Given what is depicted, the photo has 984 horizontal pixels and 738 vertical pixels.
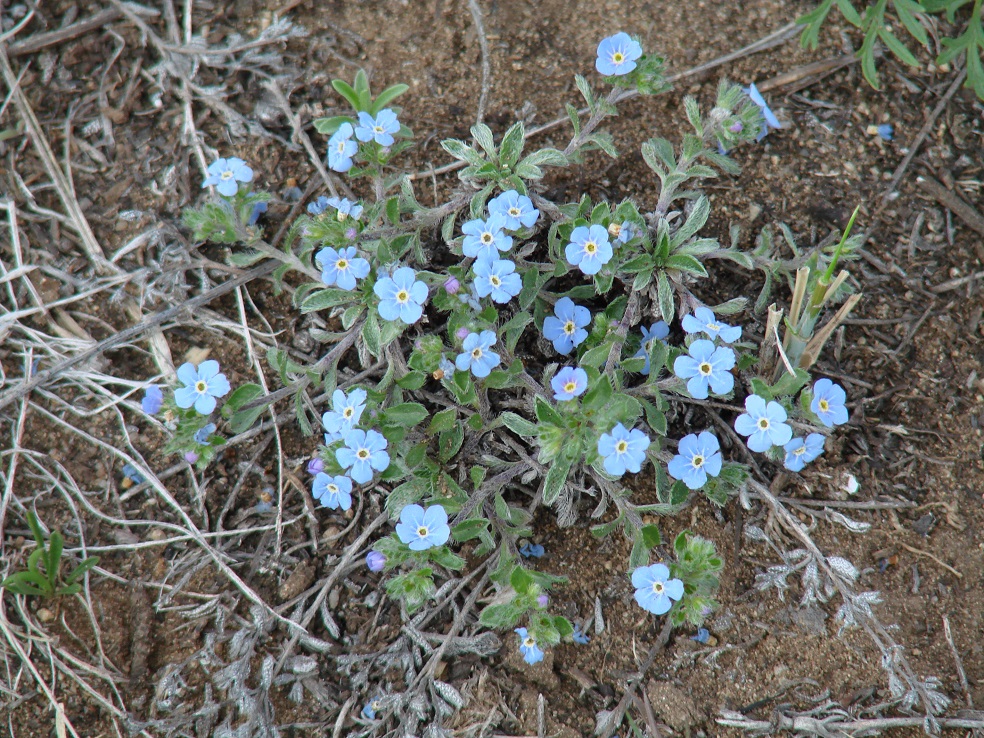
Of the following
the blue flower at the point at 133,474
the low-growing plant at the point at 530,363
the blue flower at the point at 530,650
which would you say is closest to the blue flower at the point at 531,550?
the low-growing plant at the point at 530,363

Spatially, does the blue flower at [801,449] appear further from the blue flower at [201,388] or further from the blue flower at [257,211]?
the blue flower at [257,211]

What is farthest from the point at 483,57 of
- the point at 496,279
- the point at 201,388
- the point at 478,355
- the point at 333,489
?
the point at 333,489

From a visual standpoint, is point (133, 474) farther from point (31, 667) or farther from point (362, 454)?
point (362, 454)

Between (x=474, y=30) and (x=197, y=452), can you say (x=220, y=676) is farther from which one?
(x=474, y=30)

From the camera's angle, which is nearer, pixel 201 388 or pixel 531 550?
pixel 201 388

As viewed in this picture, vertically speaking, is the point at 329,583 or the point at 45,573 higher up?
the point at 45,573

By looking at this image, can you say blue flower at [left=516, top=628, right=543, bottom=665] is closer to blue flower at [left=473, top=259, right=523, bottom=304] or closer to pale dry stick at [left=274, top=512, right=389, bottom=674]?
pale dry stick at [left=274, top=512, right=389, bottom=674]
